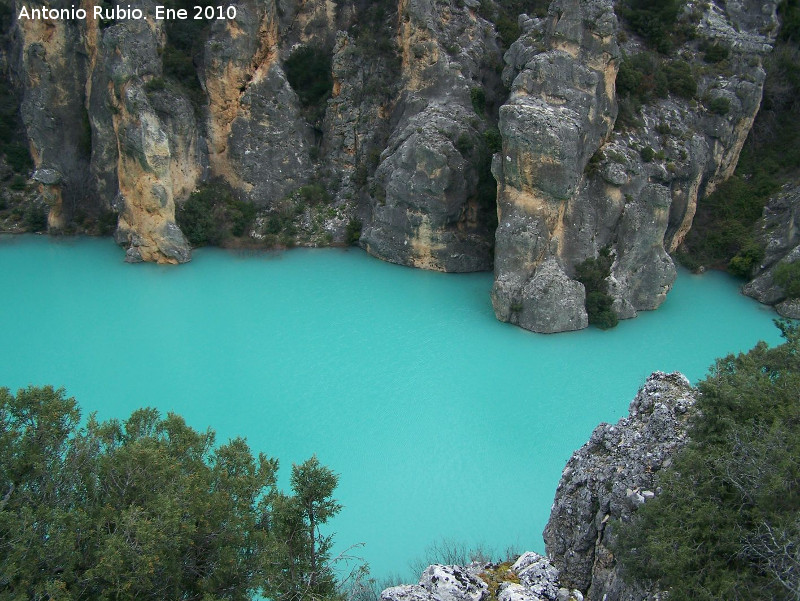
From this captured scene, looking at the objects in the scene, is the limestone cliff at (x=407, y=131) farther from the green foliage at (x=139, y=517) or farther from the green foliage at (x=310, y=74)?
the green foliage at (x=139, y=517)

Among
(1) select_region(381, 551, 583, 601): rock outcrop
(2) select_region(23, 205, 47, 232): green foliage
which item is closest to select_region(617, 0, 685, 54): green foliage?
(1) select_region(381, 551, 583, 601): rock outcrop

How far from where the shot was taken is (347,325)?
20719 mm

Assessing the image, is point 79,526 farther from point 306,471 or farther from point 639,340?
point 639,340

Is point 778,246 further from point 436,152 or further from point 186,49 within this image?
point 186,49

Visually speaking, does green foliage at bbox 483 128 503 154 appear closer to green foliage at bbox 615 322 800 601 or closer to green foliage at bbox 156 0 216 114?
green foliage at bbox 156 0 216 114

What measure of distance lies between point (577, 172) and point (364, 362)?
9.46 metres

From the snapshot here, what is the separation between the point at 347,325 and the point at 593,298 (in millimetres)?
8132

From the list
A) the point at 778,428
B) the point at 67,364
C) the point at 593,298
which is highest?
the point at 778,428

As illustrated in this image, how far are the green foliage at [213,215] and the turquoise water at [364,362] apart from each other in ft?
5.37

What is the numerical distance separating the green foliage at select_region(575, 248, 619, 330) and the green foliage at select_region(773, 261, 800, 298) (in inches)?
232

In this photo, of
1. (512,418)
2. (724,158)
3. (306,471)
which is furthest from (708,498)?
(724,158)

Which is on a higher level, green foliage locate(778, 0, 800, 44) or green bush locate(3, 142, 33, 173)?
green foliage locate(778, 0, 800, 44)

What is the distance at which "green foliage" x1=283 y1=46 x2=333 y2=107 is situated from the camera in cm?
2886

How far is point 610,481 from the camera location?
29.0ft
